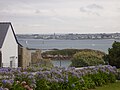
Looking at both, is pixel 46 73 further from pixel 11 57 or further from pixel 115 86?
pixel 11 57

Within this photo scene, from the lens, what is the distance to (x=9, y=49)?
96.3 ft

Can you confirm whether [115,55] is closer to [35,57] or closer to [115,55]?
[115,55]

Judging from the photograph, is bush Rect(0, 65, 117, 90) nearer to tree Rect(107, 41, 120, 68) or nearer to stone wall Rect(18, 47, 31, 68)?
tree Rect(107, 41, 120, 68)

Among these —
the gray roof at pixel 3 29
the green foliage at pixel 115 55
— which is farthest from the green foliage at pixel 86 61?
the gray roof at pixel 3 29

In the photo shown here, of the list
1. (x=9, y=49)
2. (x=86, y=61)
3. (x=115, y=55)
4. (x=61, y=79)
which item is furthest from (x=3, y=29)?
(x=61, y=79)

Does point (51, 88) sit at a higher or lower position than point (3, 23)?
lower

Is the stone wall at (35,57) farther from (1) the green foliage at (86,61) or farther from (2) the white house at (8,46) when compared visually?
(1) the green foliage at (86,61)

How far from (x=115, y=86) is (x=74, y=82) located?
3.44 metres

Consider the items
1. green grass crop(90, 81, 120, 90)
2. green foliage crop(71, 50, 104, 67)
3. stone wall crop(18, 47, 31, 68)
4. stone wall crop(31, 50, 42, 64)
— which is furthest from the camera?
stone wall crop(31, 50, 42, 64)

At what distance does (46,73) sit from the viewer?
14352 millimetres

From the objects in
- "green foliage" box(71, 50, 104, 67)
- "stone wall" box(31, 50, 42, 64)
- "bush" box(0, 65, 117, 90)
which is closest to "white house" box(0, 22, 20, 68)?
"stone wall" box(31, 50, 42, 64)

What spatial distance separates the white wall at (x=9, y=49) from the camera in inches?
1106

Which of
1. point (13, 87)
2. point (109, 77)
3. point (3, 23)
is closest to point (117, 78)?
point (109, 77)

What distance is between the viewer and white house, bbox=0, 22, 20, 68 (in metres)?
28.0
